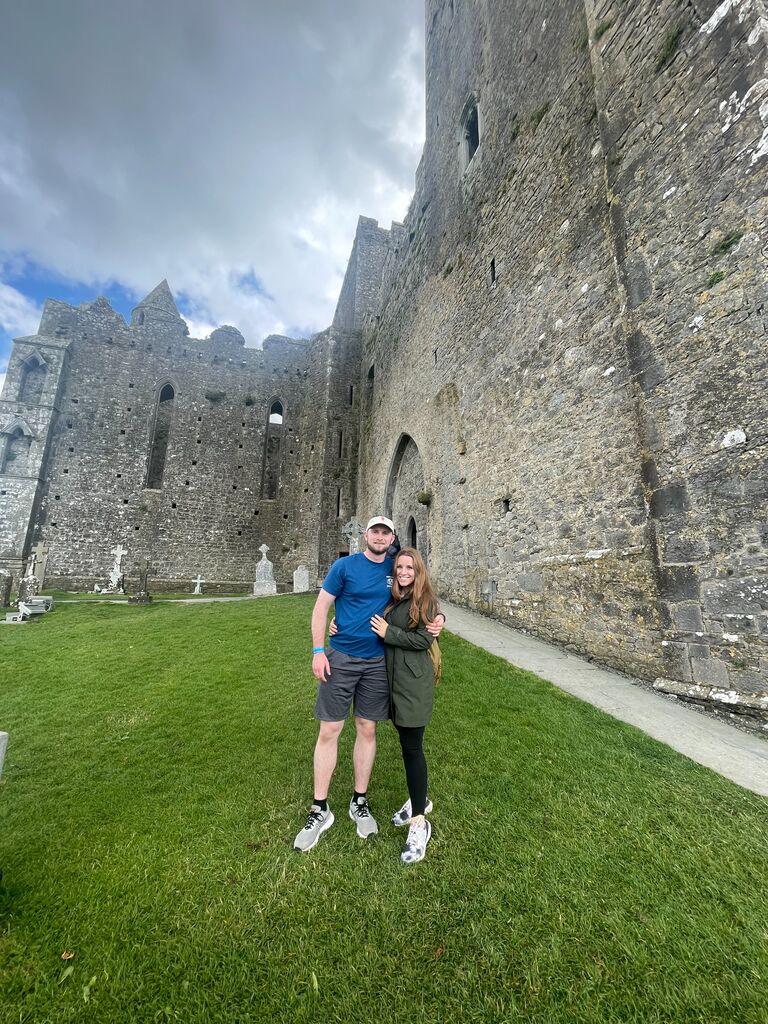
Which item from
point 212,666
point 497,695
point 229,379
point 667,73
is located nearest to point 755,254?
point 667,73

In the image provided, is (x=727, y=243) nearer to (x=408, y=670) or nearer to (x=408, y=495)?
(x=408, y=670)

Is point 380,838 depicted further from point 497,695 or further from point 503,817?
point 497,695

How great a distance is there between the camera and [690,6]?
4.92 metres

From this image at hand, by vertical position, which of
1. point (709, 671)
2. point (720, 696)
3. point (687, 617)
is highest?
point (687, 617)

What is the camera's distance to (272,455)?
2300cm

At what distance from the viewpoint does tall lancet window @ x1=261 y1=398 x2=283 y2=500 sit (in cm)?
2241

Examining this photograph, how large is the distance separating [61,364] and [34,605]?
14427 millimetres

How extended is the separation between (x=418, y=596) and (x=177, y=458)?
21.5 m

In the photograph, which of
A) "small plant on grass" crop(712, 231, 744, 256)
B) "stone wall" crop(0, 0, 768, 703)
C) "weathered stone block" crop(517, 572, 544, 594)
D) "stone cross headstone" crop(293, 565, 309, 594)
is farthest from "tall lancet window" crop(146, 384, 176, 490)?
"small plant on grass" crop(712, 231, 744, 256)

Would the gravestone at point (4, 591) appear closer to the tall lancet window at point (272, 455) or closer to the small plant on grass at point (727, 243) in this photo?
the tall lancet window at point (272, 455)

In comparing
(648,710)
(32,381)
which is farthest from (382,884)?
(32,381)

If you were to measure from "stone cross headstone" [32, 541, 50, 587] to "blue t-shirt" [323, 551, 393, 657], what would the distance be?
14.9 meters

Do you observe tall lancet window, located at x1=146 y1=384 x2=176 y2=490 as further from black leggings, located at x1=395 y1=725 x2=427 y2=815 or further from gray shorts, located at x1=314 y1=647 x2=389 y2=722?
black leggings, located at x1=395 y1=725 x2=427 y2=815

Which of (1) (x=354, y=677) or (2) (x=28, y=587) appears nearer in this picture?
(1) (x=354, y=677)
